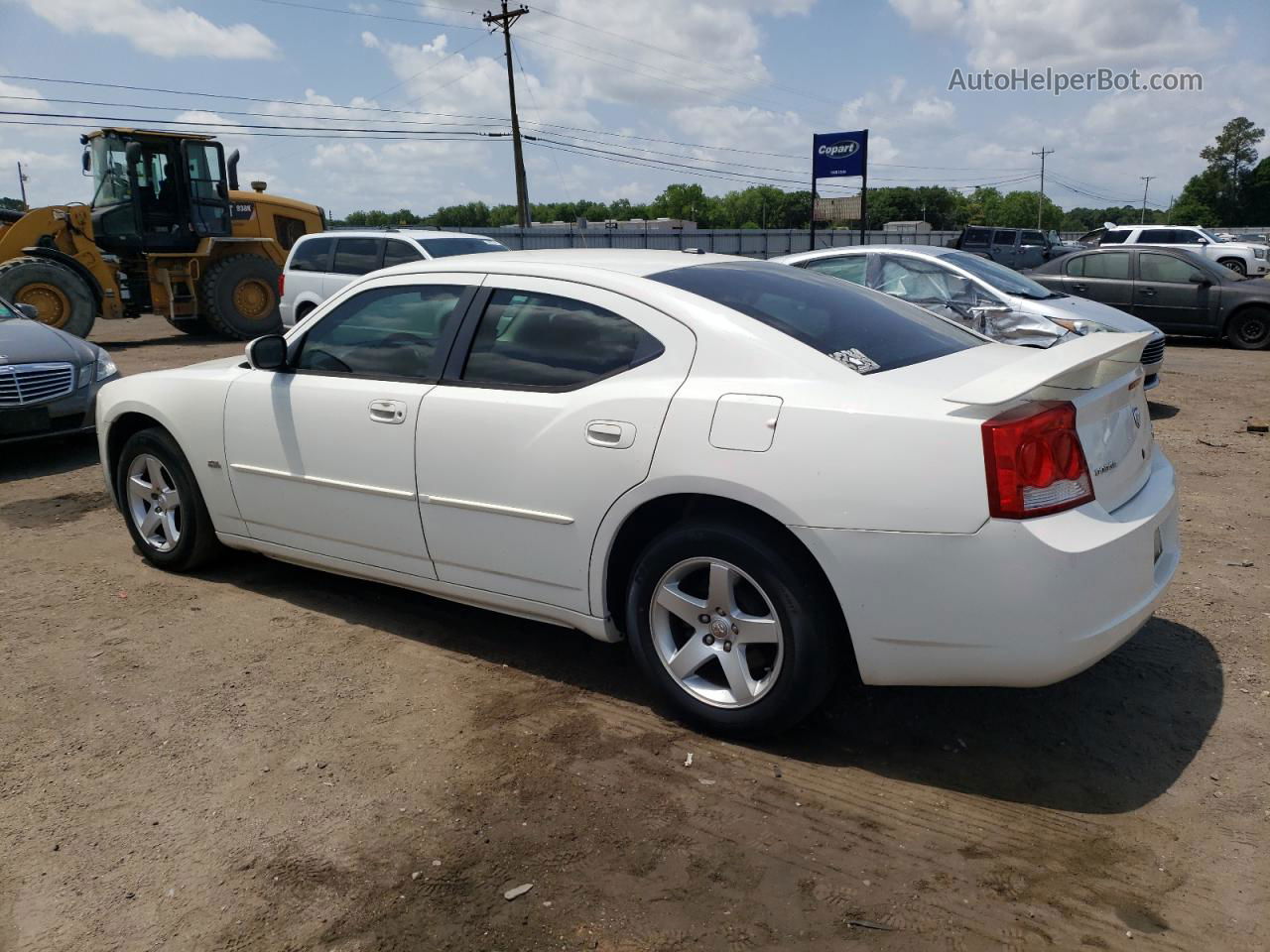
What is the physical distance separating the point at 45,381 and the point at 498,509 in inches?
230

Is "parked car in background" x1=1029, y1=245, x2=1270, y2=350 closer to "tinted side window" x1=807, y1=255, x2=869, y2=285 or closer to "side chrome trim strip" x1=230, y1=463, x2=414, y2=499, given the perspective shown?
"tinted side window" x1=807, y1=255, x2=869, y2=285

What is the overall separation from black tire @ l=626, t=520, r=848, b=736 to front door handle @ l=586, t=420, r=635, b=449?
0.34 m

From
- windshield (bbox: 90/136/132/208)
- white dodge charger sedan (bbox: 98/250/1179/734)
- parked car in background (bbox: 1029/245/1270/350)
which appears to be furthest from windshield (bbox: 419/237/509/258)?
white dodge charger sedan (bbox: 98/250/1179/734)

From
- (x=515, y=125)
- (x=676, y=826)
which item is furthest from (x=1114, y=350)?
(x=515, y=125)

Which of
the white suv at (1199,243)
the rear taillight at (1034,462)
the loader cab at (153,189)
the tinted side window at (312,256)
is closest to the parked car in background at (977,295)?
the rear taillight at (1034,462)

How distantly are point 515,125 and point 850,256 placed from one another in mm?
33366

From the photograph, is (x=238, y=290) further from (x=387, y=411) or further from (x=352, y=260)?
(x=387, y=411)

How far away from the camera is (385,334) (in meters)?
4.26

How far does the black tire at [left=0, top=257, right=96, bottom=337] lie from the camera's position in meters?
14.3

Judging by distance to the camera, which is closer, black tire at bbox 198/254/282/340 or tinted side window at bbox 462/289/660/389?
tinted side window at bbox 462/289/660/389

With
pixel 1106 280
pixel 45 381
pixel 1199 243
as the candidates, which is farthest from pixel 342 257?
pixel 1199 243

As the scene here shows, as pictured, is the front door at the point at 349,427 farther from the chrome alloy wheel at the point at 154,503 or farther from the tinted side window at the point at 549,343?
the chrome alloy wheel at the point at 154,503

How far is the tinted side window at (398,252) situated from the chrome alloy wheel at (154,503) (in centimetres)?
836

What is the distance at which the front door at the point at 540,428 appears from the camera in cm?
343
